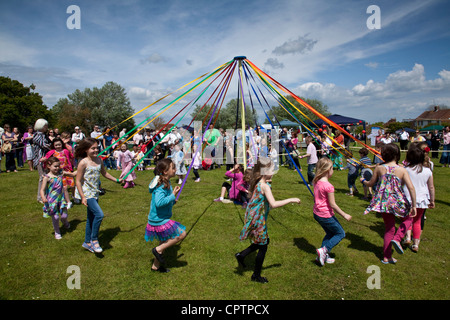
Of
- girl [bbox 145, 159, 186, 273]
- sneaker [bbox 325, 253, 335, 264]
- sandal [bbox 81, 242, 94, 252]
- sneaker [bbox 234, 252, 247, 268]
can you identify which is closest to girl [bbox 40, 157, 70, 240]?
sandal [bbox 81, 242, 94, 252]

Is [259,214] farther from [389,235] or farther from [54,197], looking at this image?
[54,197]

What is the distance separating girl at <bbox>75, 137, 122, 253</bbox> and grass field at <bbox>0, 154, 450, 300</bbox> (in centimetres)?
25

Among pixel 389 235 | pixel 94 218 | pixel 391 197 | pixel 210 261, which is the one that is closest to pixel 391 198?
pixel 391 197

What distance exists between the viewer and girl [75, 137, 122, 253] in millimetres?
4191

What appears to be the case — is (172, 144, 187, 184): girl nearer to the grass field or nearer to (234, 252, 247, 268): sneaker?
the grass field

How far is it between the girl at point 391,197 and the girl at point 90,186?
4.31 meters

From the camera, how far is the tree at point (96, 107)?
4031cm

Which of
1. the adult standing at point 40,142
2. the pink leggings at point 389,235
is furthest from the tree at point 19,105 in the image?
the pink leggings at point 389,235

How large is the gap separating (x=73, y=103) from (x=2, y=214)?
142 feet

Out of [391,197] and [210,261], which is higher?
[391,197]

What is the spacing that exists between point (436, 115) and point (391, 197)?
87838 millimetres

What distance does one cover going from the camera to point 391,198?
3971mm

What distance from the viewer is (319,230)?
16.9ft
